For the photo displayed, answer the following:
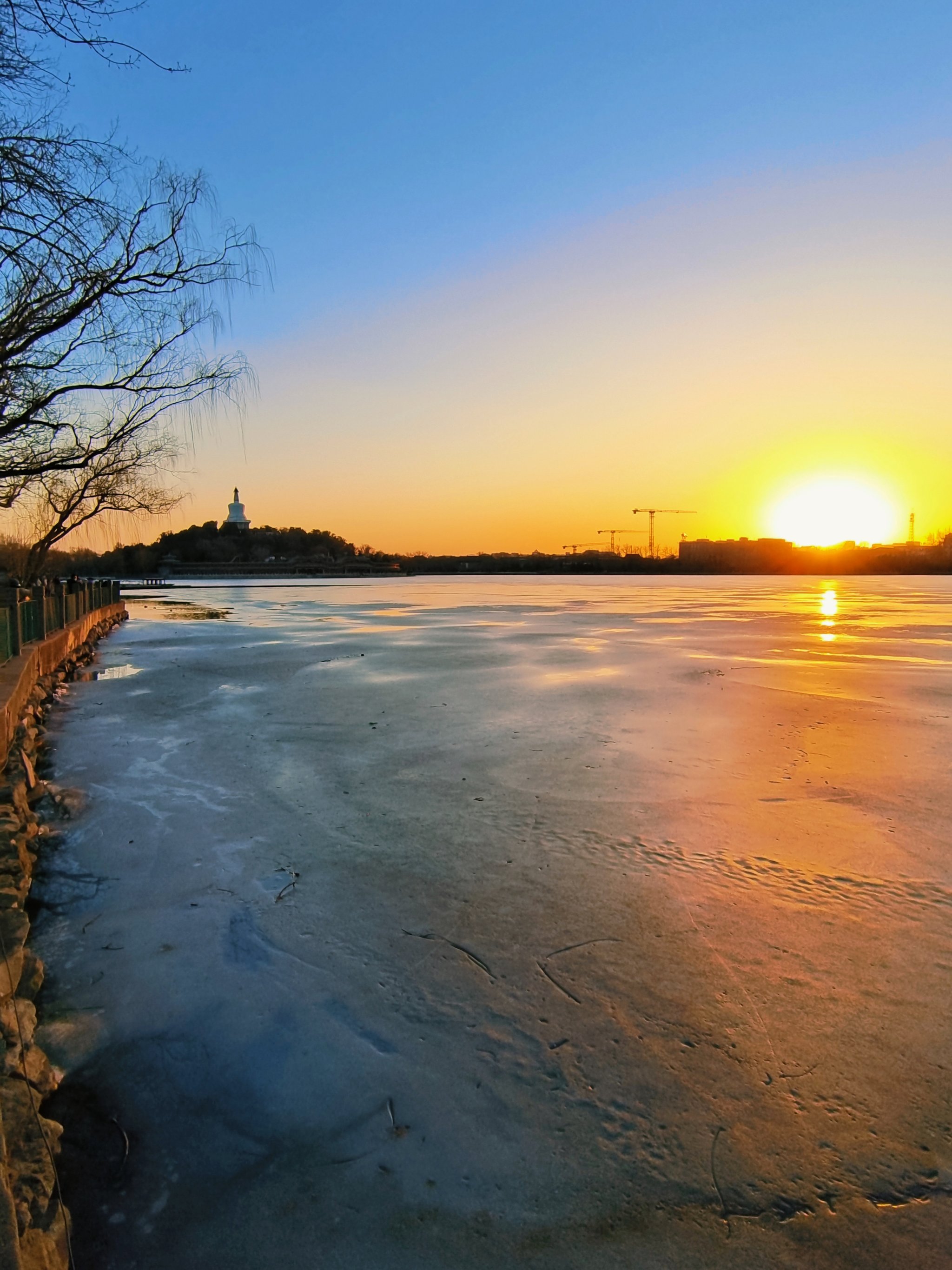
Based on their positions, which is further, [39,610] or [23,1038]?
[39,610]

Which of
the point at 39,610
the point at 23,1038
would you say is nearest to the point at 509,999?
the point at 23,1038

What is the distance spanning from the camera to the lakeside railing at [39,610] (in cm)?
1034

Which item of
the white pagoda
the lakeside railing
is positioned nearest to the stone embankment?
the lakeside railing

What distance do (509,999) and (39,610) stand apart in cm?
1287

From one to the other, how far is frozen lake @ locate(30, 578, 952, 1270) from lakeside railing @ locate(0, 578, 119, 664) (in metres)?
3.14

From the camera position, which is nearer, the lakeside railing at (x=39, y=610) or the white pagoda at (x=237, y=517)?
the lakeside railing at (x=39, y=610)

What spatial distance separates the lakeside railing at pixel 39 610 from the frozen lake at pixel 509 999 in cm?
314

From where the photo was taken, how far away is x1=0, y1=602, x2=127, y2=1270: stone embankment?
2166 mm

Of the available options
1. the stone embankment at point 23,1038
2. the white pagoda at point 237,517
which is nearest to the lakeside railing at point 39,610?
the stone embankment at point 23,1038

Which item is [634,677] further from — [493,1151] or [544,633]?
[493,1151]

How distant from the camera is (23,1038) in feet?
10.2

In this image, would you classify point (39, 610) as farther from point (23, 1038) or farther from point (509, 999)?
point (509, 999)

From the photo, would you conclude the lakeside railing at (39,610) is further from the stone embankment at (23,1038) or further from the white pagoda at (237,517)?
the white pagoda at (237,517)

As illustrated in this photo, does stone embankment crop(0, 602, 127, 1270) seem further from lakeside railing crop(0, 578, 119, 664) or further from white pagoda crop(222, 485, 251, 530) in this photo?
white pagoda crop(222, 485, 251, 530)
